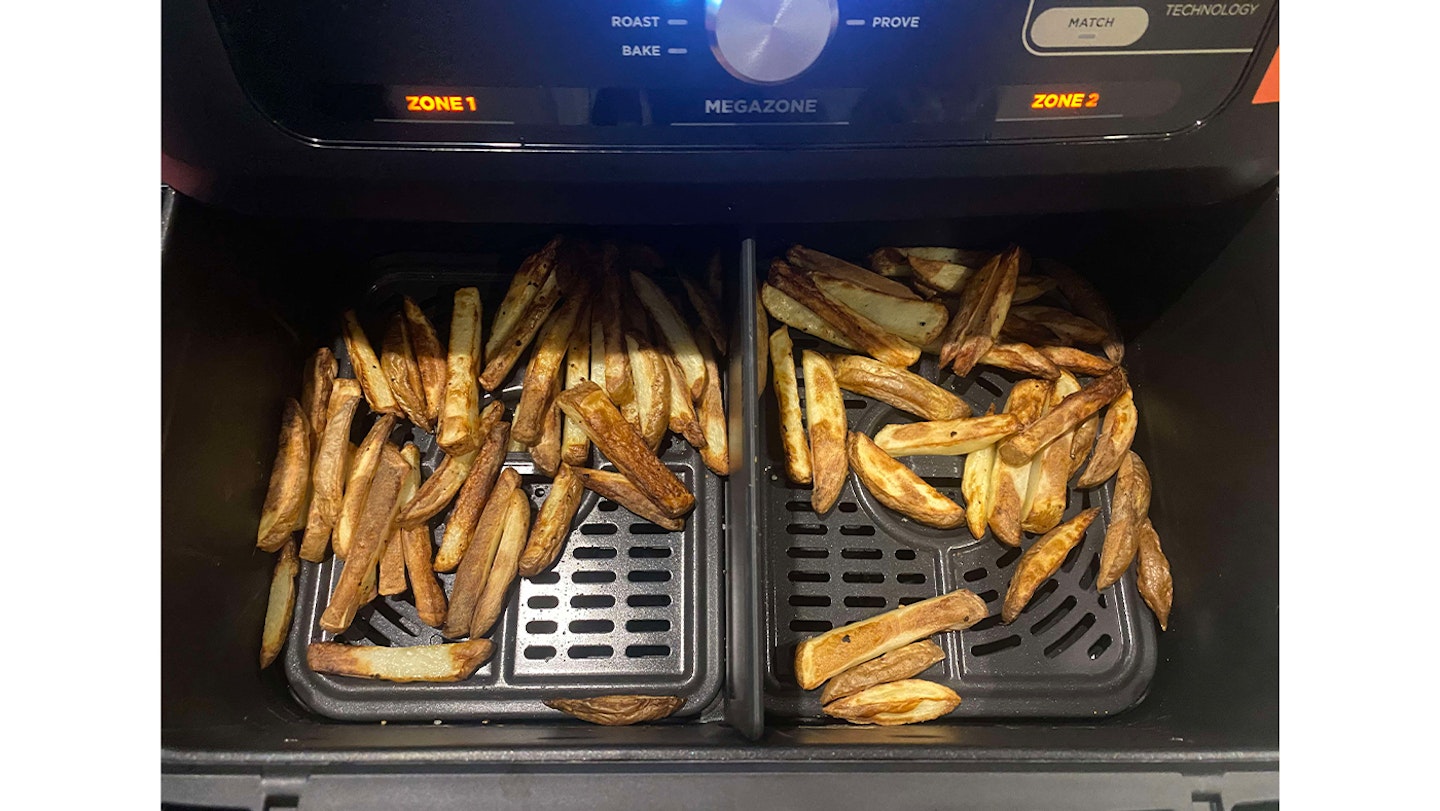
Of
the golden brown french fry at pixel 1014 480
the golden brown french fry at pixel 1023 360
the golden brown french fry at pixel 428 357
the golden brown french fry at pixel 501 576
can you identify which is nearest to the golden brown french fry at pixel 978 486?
the golden brown french fry at pixel 1014 480

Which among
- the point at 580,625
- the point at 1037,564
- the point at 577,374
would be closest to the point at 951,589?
the point at 1037,564

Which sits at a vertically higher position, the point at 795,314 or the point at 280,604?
the point at 795,314

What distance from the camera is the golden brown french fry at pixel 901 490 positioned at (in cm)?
109

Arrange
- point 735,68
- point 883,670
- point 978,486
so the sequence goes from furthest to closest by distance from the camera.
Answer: point 978,486 < point 883,670 < point 735,68

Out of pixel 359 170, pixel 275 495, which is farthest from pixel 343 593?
pixel 359 170

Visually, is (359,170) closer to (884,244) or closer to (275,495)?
(275,495)

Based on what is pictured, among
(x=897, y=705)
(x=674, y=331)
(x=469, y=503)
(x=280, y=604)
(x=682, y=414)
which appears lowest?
(x=897, y=705)

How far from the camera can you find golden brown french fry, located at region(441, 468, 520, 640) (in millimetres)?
1031

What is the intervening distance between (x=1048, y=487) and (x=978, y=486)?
3.4 inches

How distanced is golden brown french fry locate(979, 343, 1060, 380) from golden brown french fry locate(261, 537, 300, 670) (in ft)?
3.12

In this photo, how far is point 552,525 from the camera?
3.48ft

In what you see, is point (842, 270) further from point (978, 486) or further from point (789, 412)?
point (978, 486)

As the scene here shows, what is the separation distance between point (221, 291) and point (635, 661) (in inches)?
25.7

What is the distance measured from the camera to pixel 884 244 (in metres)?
1.22
